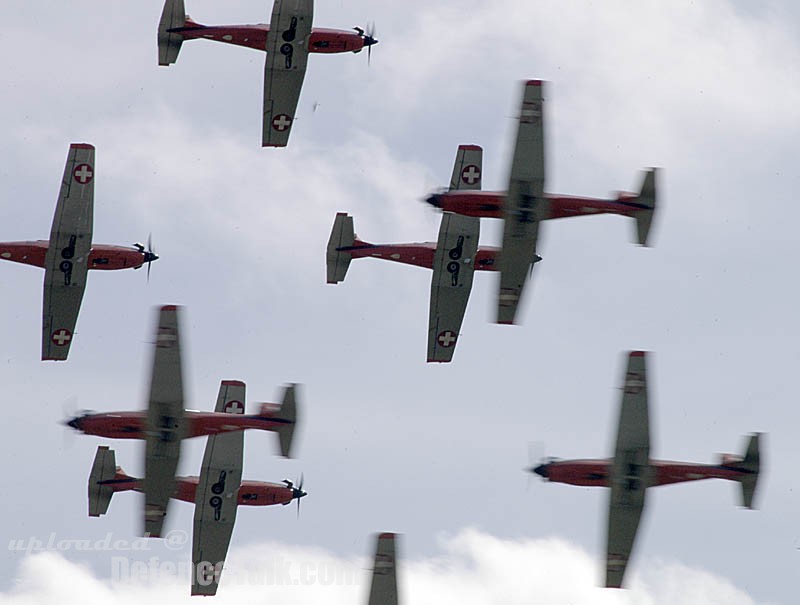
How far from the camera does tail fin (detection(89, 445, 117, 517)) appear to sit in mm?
79188

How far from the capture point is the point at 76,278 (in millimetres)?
75125

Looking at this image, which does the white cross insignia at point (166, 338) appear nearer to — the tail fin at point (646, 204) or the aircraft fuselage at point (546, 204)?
the aircraft fuselage at point (546, 204)

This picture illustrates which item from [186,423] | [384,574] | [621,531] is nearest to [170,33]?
[186,423]

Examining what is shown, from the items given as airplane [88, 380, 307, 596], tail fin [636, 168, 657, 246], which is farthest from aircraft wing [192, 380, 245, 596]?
tail fin [636, 168, 657, 246]

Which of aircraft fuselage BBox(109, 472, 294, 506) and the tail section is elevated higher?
the tail section

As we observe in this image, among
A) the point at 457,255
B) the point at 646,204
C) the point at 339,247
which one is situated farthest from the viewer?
the point at 339,247

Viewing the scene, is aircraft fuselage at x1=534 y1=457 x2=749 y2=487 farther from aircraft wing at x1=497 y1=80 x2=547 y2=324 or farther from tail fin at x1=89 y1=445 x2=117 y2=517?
tail fin at x1=89 y1=445 x2=117 y2=517

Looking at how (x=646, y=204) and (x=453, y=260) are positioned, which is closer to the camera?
(x=646, y=204)

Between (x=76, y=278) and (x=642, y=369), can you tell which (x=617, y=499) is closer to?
(x=642, y=369)

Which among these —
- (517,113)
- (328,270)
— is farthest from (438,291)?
(517,113)

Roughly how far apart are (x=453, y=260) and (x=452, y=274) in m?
0.50

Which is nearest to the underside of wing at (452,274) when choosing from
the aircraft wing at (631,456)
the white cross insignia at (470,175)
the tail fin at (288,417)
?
the white cross insignia at (470,175)

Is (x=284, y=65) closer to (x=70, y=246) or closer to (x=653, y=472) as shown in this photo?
(x=70, y=246)

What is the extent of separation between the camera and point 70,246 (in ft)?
244
